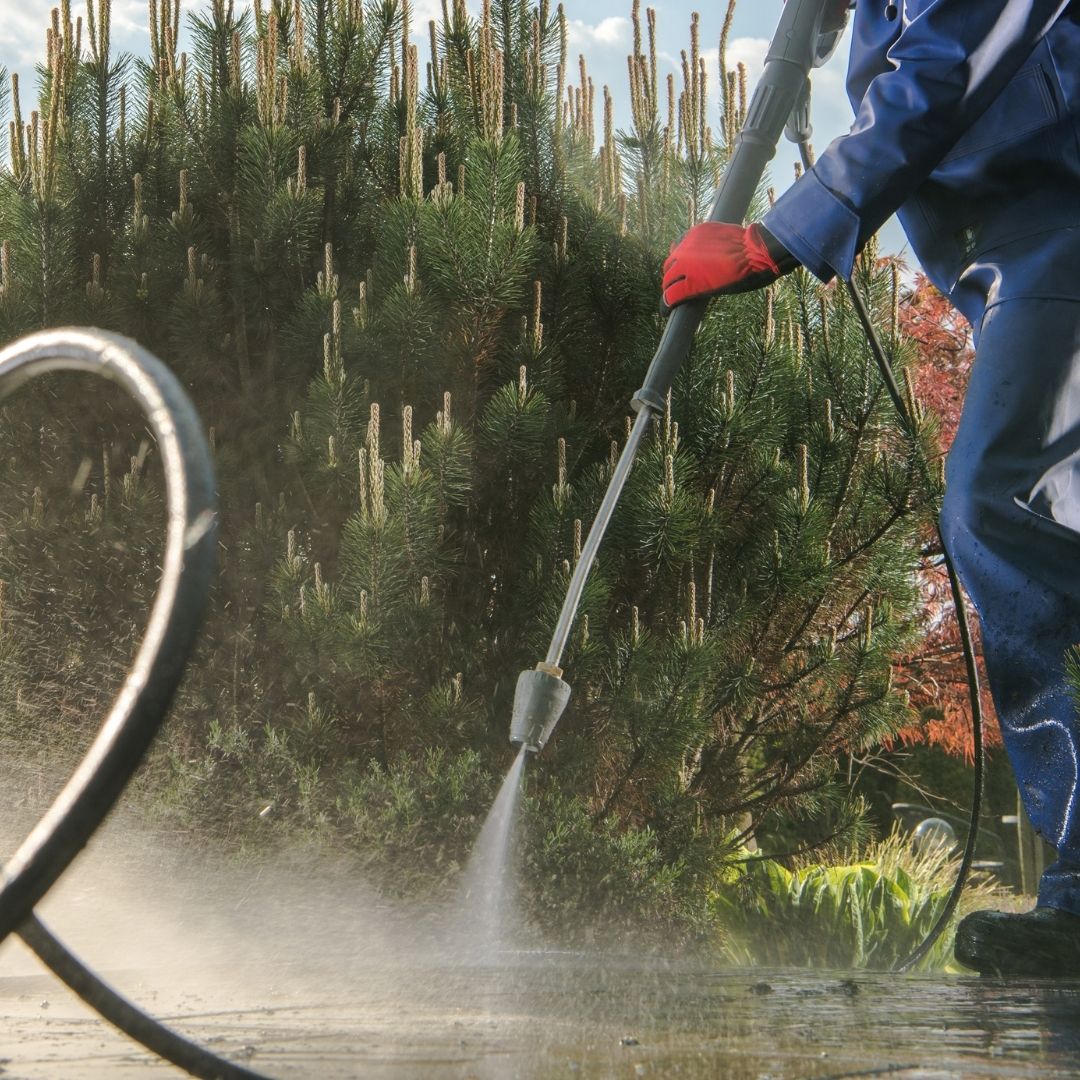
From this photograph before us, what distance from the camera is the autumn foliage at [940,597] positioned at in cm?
507

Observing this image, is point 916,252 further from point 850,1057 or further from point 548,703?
point 850,1057

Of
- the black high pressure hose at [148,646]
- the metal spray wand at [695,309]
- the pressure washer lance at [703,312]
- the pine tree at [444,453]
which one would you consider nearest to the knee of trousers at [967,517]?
the pressure washer lance at [703,312]

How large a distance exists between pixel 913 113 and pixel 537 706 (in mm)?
1182

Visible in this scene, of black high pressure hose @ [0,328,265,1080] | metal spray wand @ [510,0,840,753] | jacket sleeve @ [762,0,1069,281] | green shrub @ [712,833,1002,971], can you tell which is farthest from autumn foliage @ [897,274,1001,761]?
black high pressure hose @ [0,328,265,1080]

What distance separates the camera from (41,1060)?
4.76 ft

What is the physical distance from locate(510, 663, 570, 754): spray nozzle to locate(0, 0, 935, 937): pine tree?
57 cm

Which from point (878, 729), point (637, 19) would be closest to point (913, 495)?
point (878, 729)

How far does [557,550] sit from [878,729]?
3.82ft

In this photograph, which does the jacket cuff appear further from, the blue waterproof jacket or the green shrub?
the green shrub

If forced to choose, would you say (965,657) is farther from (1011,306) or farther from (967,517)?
(1011,306)

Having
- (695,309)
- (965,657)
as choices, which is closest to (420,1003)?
(695,309)

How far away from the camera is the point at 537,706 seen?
7.34 feet

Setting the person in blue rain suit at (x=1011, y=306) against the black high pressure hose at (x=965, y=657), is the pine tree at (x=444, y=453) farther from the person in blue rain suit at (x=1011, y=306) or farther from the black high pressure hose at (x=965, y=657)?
the person in blue rain suit at (x=1011, y=306)

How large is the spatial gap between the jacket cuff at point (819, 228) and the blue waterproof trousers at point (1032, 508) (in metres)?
0.24
